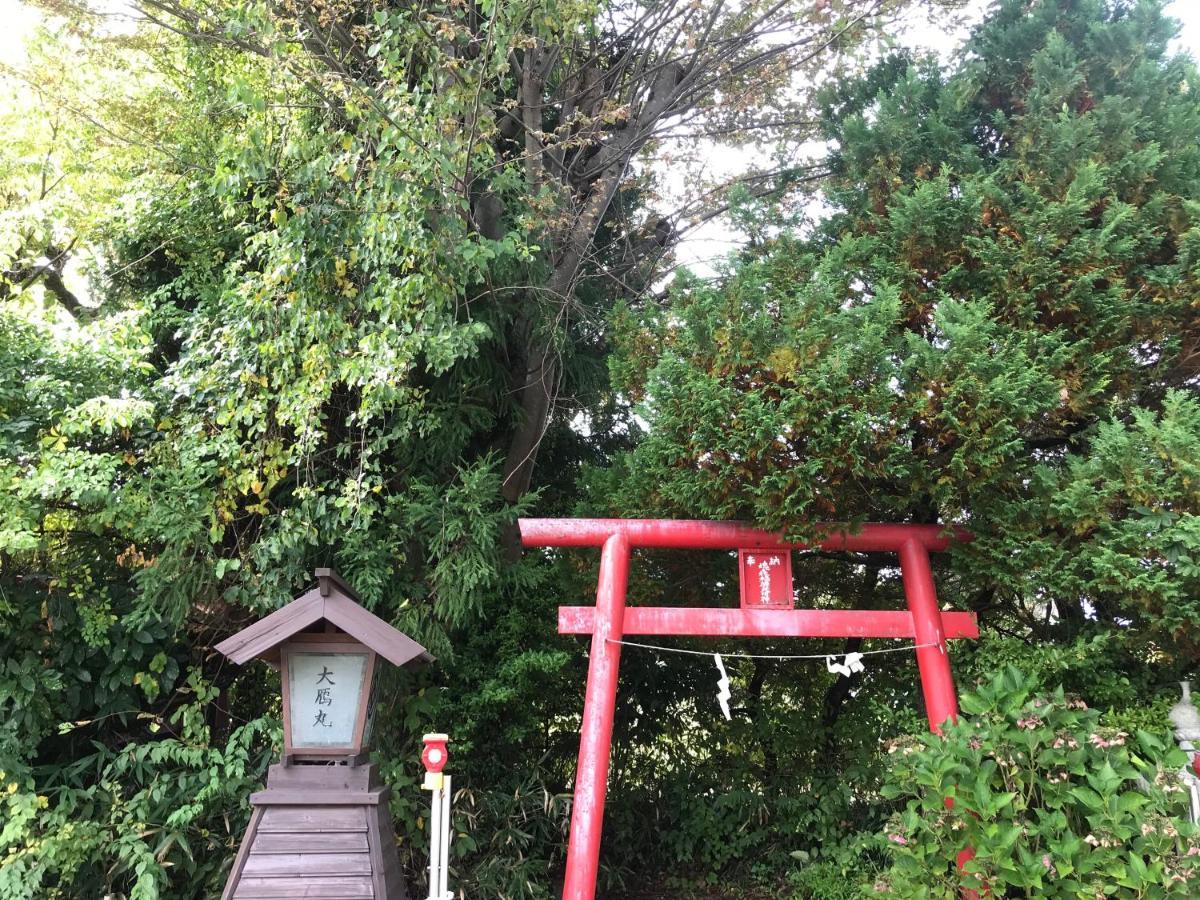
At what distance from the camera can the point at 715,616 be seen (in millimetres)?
4715

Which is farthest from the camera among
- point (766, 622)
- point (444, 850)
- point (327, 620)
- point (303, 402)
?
point (303, 402)

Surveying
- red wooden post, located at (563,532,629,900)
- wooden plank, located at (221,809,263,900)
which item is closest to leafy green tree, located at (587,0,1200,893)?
red wooden post, located at (563,532,629,900)

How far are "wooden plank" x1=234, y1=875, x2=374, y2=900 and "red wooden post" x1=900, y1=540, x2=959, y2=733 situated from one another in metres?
3.20

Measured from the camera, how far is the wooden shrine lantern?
3.54 meters

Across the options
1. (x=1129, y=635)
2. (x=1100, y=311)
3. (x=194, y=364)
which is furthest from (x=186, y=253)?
(x=1129, y=635)

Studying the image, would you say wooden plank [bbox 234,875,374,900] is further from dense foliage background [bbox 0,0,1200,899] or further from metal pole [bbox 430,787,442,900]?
dense foliage background [bbox 0,0,1200,899]

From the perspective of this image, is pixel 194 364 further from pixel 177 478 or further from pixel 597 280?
pixel 597 280

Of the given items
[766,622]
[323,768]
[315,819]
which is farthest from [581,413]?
[315,819]

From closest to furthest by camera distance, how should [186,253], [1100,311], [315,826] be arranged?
[315,826], [1100,311], [186,253]

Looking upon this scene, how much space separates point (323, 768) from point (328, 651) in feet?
1.78

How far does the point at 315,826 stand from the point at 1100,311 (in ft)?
16.8

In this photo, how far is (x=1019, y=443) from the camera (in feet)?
13.4

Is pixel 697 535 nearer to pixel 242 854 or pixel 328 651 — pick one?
pixel 328 651

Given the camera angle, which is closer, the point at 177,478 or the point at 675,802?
the point at 177,478
